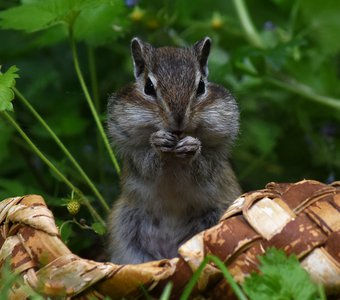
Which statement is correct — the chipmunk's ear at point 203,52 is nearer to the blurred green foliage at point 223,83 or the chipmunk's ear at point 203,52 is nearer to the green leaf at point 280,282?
the blurred green foliage at point 223,83

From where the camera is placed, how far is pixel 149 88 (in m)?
3.42

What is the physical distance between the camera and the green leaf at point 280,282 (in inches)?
90.7

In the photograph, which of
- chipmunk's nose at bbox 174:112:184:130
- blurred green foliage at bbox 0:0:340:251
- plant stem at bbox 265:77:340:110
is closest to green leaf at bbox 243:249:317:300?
chipmunk's nose at bbox 174:112:184:130

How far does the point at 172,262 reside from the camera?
2525 mm

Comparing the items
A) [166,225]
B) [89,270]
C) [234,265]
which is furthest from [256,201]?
[166,225]

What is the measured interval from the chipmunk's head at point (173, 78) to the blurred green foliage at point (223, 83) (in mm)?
601

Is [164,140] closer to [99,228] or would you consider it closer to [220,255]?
[99,228]

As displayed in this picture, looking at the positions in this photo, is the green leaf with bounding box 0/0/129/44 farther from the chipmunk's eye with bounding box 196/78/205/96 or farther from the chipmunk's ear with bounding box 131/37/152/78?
the chipmunk's eye with bounding box 196/78/205/96

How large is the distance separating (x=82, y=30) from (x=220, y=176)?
1.03 metres

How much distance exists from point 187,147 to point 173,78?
28 cm

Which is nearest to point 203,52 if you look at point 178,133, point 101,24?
point 178,133

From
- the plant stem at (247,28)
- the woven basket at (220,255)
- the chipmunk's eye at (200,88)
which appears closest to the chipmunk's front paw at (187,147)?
the chipmunk's eye at (200,88)

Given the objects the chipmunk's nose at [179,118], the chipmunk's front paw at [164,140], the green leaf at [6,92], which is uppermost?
the green leaf at [6,92]

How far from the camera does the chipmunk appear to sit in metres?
3.34
